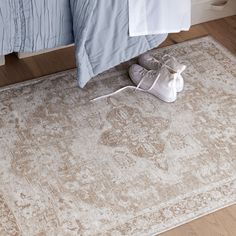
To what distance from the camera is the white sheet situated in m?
1.80

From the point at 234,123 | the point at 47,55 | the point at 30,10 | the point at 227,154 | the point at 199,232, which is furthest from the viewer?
the point at 47,55

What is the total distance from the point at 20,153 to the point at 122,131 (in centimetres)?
40

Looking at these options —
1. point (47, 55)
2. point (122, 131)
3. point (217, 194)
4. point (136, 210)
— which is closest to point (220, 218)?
point (217, 194)

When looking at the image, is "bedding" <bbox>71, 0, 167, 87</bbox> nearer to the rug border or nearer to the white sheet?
the white sheet

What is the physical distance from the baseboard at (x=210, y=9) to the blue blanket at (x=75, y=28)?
2.35ft

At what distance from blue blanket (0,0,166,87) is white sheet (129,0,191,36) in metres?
0.03

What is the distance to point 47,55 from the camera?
2.22 meters

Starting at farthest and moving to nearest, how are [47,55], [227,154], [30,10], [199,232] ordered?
[47,55]
[227,154]
[30,10]
[199,232]

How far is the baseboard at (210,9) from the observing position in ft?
8.00

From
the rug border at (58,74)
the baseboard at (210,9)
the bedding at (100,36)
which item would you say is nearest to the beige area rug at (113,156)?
the rug border at (58,74)

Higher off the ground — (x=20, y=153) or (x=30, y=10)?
(x=30, y=10)

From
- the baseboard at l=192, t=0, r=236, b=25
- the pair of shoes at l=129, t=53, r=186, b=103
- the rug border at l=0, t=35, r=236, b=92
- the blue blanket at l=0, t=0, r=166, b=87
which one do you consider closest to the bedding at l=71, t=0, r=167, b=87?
the blue blanket at l=0, t=0, r=166, b=87

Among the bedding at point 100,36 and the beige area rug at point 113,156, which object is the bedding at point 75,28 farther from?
the beige area rug at point 113,156

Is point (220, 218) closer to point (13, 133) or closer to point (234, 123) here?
point (234, 123)
